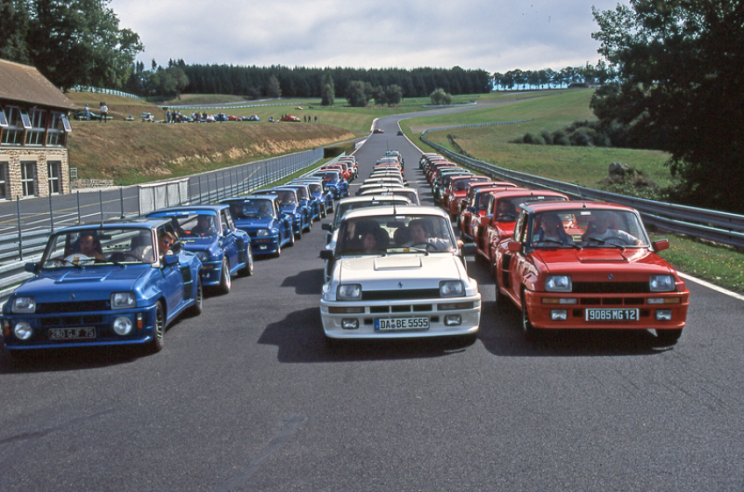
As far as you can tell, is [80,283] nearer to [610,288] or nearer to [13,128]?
[610,288]

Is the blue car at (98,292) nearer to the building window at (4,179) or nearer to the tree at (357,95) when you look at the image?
the building window at (4,179)

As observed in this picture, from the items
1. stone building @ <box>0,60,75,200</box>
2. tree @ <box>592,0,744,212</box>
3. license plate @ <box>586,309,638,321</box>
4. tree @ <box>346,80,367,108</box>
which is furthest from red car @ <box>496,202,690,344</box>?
tree @ <box>346,80,367,108</box>

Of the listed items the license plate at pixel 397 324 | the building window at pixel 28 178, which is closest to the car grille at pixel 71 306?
the license plate at pixel 397 324

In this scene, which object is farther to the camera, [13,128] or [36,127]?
[36,127]

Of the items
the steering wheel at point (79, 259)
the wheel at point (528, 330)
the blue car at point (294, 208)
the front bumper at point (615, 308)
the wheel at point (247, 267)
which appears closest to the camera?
the front bumper at point (615, 308)

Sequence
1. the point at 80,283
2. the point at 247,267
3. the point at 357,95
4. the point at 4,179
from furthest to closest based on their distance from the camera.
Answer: the point at 357,95 → the point at 4,179 → the point at 247,267 → the point at 80,283

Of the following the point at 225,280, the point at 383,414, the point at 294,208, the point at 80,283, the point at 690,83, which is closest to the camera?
the point at 383,414

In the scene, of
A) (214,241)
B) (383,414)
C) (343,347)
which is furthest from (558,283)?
(214,241)

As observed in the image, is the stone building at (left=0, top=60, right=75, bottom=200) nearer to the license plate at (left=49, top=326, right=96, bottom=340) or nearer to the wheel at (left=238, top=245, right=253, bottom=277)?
the wheel at (left=238, top=245, right=253, bottom=277)

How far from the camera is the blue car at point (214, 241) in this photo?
39.5 ft

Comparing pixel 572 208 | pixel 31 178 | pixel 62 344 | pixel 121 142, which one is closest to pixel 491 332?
pixel 572 208

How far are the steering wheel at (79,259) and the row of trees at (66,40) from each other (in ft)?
209

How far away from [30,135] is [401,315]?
4726 cm

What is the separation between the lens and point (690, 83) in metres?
30.3
